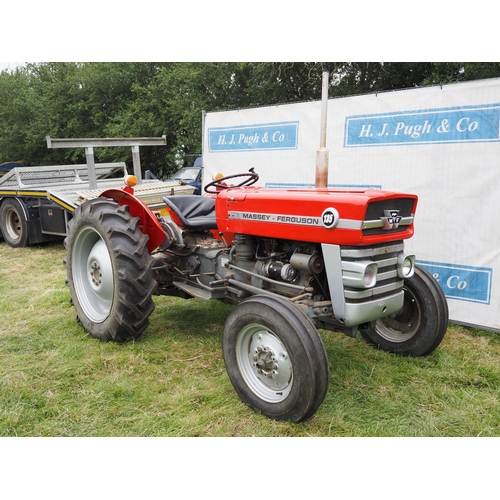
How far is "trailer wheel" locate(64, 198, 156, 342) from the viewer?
351 centimetres

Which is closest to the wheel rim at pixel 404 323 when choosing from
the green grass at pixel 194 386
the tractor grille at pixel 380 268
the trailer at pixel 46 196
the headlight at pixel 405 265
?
the green grass at pixel 194 386

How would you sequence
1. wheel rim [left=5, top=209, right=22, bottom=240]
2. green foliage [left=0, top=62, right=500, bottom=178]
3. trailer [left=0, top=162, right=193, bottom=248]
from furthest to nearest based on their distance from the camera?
green foliage [left=0, top=62, right=500, bottom=178] < wheel rim [left=5, top=209, right=22, bottom=240] < trailer [left=0, top=162, right=193, bottom=248]

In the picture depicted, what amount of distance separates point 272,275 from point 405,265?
0.91 meters

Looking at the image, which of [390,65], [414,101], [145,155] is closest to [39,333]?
[414,101]

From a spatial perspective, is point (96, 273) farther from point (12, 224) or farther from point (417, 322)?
point (12, 224)

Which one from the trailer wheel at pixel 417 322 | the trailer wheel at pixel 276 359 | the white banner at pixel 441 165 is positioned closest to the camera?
the trailer wheel at pixel 276 359

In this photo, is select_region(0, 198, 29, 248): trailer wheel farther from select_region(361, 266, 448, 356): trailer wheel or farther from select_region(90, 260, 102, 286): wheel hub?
select_region(361, 266, 448, 356): trailer wheel

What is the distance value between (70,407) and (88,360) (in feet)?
2.08

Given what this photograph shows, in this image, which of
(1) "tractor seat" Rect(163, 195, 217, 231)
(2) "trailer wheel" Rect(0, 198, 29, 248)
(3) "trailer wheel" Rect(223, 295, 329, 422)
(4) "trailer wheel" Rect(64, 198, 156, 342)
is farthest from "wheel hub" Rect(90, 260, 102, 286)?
(2) "trailer wheel" Rect(0, 198, 29, 248)

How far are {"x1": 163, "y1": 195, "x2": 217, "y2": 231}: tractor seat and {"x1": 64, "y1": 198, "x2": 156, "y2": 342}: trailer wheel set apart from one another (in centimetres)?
41

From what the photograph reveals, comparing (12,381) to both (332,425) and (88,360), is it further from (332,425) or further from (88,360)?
(332,425)

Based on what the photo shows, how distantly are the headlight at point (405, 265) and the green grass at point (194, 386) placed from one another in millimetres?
739

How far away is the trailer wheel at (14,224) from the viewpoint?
25.9 feet

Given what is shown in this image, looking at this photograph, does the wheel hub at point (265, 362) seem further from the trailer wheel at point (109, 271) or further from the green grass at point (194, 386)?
the trailer wheel at point (109, 271)
